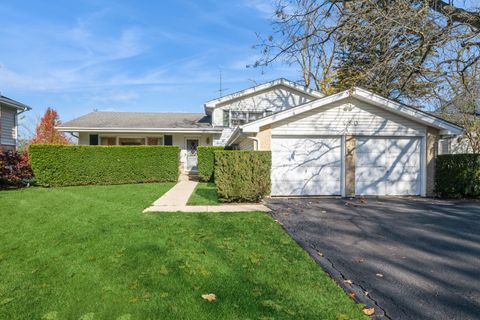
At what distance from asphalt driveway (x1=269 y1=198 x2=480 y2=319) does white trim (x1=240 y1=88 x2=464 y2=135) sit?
3.17 metres

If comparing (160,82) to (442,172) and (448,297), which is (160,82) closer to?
(442,172)

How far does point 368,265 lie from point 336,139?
7365 millimetres

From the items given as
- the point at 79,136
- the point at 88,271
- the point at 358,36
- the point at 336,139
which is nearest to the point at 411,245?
the point at 88,271

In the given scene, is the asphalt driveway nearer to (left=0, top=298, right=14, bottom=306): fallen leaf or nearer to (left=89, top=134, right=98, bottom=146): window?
(left=0, top=298, right=14, bottom=306): fallen leaf

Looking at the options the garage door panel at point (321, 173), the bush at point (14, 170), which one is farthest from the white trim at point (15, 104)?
the garage door panel at point (321, 173)

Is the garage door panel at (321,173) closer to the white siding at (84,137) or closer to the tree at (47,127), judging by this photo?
the white siding at (84,137)

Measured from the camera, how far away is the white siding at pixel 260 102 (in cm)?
1911

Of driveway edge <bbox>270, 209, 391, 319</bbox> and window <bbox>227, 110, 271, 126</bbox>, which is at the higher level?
window <bbox>227, 110, 271, 126</bbox>

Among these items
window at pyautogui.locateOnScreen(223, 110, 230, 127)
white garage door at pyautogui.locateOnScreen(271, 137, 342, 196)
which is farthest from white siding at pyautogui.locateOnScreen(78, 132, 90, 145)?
white garage door at pyautogui.locateOnScreen(271, 137, 342, 196)

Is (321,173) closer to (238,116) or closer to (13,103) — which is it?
(238,116)

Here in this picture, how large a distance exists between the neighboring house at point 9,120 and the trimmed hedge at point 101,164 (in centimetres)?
733

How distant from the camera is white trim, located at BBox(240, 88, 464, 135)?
34.6 ft

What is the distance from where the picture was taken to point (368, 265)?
4.22 meters

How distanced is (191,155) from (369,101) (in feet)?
41.3
